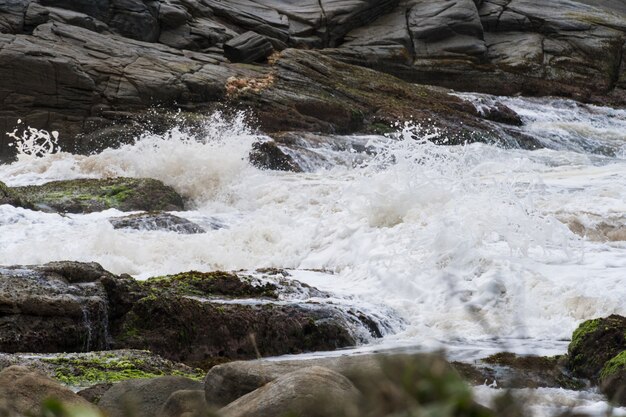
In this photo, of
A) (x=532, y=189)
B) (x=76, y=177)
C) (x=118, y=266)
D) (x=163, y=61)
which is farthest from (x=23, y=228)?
(x=163, y=61)

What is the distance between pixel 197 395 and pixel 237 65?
20.6m

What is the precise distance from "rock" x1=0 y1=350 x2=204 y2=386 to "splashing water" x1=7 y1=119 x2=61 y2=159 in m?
14.3

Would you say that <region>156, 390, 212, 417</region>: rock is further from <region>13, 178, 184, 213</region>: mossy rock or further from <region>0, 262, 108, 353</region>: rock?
<region>13, 178, 184, 213</region>: mossy rock

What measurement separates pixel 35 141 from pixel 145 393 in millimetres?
16722

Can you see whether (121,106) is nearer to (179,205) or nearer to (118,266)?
(179,205)

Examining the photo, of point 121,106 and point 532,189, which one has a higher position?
point 532,189

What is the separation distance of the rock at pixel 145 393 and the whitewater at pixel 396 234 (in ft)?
6.58

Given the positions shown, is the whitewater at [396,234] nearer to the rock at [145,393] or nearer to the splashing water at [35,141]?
the splashing water at [35,141]

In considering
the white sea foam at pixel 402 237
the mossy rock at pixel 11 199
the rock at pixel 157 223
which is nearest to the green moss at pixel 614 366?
the white sea foam at pixel 402 237

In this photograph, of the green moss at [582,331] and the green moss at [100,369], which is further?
the green moss at [582,331]

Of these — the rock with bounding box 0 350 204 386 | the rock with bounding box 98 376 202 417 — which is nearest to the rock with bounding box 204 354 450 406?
the rock with bounding box 98 376 202 417

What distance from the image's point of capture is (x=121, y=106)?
20922 mm

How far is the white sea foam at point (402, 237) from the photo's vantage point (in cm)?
882

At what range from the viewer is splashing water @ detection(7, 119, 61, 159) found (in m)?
19.7
